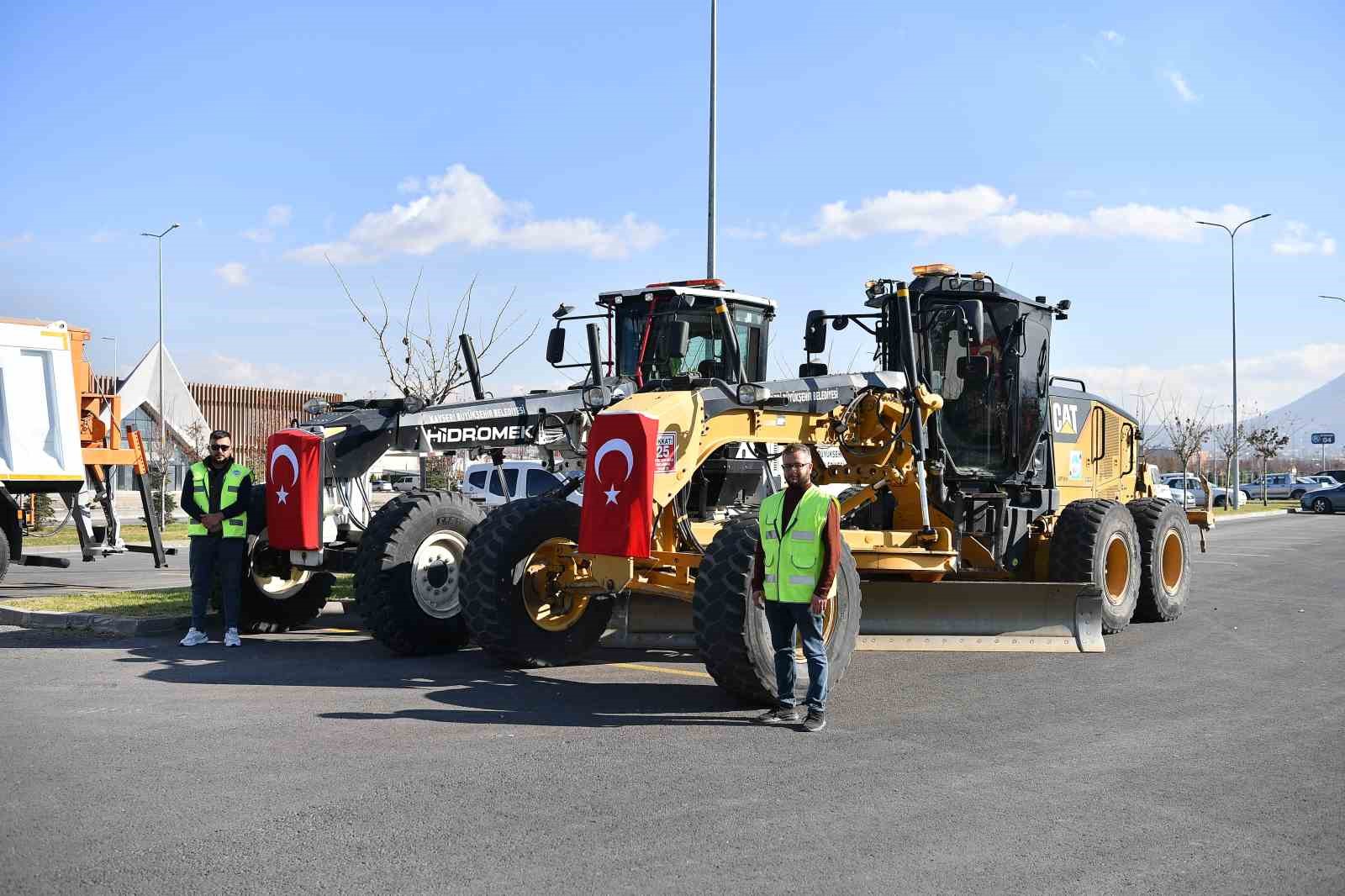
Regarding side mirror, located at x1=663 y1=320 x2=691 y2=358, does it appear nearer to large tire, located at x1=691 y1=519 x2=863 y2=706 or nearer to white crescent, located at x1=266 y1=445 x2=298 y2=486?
white crescent, located at x1=266 y1=445 x2=298 y2=486

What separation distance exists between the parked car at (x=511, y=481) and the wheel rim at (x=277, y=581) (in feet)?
25.2

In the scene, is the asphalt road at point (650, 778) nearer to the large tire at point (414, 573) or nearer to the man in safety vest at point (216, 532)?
the large tire at point (414, 573)

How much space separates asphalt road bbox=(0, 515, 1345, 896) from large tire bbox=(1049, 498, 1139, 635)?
→ 60.8 inches

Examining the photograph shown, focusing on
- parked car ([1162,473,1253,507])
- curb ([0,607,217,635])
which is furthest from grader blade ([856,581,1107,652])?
parked car ([1162,473,1253,507])

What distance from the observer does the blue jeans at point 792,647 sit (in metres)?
7.77

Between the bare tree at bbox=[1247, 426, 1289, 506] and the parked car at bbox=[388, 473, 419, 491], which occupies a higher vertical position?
the bare tree at bbox=[1247, 426, 1289, 506]

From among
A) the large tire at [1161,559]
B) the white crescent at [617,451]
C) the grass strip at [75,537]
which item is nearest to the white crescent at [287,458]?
the white crescent at [617,451]

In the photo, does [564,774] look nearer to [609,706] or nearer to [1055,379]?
[609,706]

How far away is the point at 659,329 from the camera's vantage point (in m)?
13.4

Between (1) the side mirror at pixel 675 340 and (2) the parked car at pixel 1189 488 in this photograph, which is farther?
(2) the parked car at pixel 1189 488

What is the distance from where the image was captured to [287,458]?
1054 cm

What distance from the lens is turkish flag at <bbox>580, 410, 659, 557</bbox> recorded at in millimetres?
8375

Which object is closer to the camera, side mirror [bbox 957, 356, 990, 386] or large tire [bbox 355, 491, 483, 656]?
large tire [bbox 355, 491, 483, 656]

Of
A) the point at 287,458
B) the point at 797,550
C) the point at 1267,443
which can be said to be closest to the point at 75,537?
the point at 287,458
